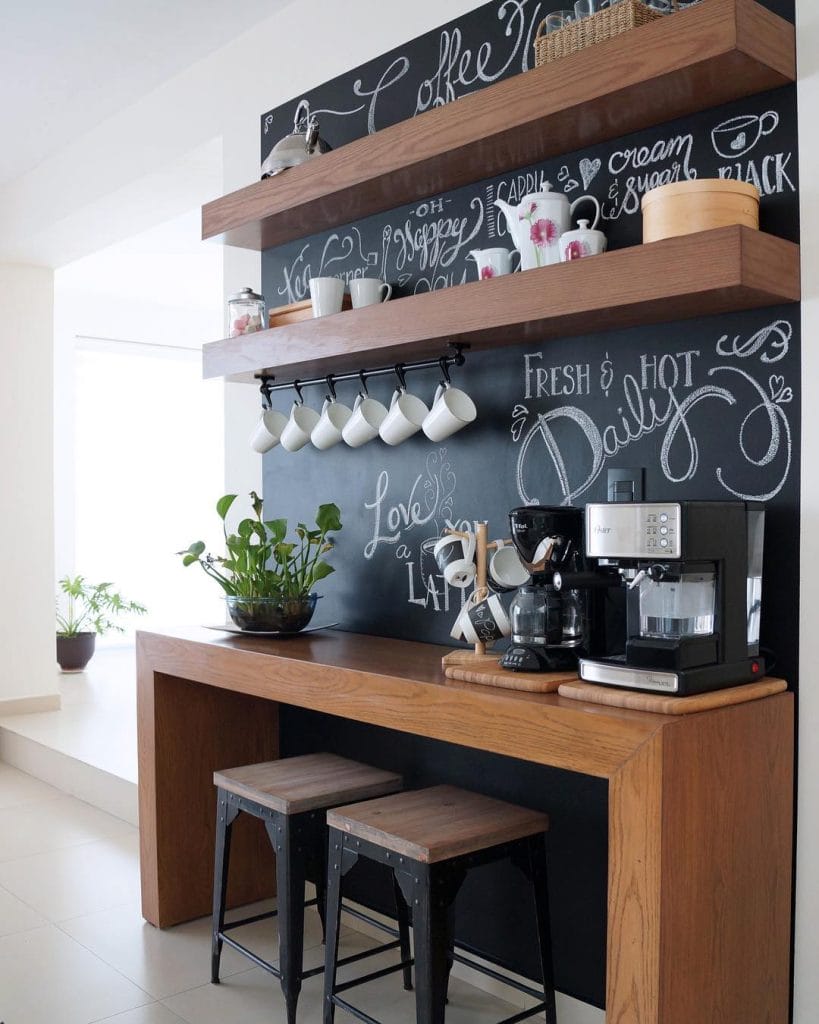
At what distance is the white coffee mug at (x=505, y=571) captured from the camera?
227 centimetres

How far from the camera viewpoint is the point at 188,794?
9.75 ft

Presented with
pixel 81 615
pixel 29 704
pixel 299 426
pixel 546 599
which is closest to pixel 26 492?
pixel 29 704

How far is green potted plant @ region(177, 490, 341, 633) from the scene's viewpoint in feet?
9.06

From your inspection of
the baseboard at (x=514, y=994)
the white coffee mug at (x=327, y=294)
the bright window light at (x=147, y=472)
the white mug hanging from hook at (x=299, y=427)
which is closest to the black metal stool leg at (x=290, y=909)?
the baseboard at (x=514, y=994)

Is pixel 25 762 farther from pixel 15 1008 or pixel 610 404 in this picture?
pixel 610 404

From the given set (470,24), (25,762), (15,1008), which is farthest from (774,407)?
(25,762)

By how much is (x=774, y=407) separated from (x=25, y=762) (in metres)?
3.77

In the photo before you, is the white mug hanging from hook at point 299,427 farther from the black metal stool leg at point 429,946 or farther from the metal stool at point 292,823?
the black metal stool leg at point 429,946

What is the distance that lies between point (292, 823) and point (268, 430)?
45.1 inches

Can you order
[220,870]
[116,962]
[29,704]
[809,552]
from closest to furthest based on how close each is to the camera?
1. [809,552]
2. [220,870]
3. [116,962]
4. [29,704]

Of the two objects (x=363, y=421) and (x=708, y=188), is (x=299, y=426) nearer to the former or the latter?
(x=363, y=421)

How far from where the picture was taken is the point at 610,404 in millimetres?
2230

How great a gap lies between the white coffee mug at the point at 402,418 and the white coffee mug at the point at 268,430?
0.49 m

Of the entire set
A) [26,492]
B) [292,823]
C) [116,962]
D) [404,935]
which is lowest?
[116,962]
